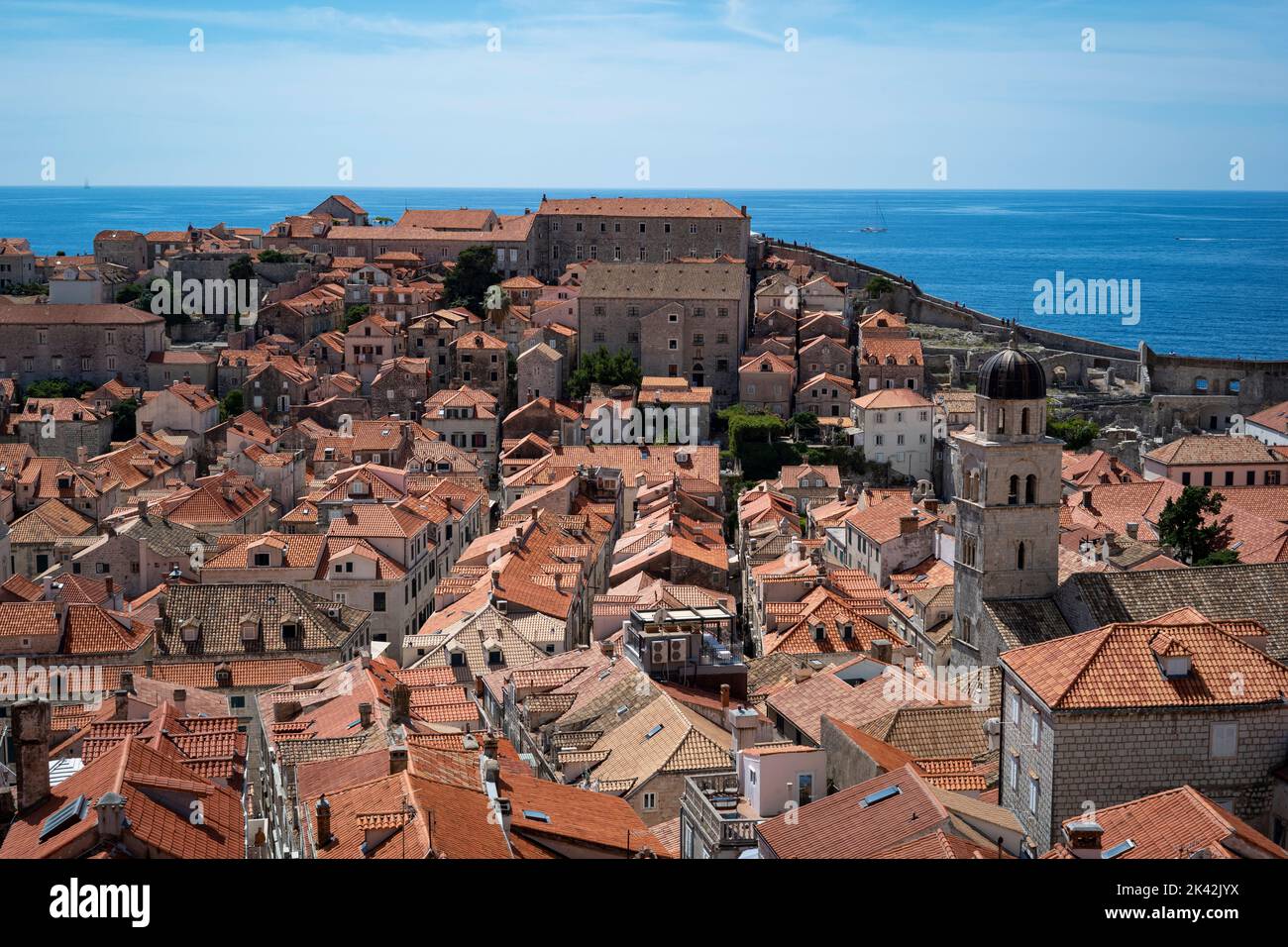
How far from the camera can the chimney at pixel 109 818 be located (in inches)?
487

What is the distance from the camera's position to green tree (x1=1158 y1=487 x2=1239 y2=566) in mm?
31797

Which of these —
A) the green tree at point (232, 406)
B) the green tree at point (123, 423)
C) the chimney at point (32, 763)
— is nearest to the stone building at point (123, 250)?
the green tree at point (123, 423)

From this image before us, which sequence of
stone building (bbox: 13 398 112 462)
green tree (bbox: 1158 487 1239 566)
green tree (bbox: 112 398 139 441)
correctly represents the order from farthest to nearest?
green tree (bbox: 112 398 139 441), stone building (bbox: 13 398 112 462), green tree (bbox: 1158 487 1239 566)

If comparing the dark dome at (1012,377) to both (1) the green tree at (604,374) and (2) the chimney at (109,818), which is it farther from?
(1) the green tree at (604,374)

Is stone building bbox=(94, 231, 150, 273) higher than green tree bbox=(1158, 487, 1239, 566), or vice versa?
stone building bbox=(94, 231, 150, 273)

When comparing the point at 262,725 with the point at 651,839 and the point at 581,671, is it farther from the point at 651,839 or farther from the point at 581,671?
the point at 651,839

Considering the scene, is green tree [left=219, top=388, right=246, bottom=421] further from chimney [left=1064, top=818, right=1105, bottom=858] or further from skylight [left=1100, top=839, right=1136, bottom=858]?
chimney [left=1064, top=818, right=1105, bottom=858]

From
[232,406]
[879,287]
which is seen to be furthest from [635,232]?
[232,406]

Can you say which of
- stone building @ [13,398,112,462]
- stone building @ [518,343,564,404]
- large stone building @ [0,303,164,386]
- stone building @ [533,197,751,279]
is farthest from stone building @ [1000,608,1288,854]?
stone building @ [533,197,751,279]

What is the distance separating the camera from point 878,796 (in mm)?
14016

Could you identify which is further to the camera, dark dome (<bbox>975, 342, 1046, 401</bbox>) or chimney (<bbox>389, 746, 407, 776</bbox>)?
dark dome (<bbox>975, 342, 1046, 401</bbox>)

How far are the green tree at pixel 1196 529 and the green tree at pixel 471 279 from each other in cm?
3690

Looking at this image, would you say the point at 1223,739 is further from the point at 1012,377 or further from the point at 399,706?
the point at 399,706

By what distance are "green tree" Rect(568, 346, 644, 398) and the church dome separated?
1309 inches
